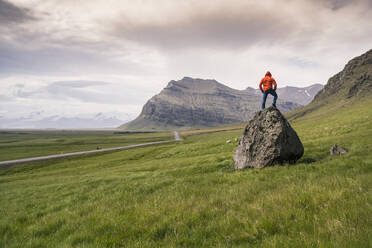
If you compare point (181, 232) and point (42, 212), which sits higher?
point (181, 232)

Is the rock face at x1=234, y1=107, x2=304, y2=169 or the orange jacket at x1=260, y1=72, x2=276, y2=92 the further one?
the orange jacket at x1=260, y1=72, x2=276, y2=92

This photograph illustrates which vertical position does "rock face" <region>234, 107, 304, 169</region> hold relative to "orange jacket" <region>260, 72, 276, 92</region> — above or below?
below

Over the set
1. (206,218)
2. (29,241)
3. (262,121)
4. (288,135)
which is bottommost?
(29,241)

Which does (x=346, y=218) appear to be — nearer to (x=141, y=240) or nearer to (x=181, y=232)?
(x=181, y=232)

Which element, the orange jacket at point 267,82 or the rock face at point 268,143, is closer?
the rock face at point 268,143

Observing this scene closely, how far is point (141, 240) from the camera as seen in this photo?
15.5 ft

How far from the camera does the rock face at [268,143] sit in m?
13.5

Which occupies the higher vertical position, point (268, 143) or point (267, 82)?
point (267, 82)

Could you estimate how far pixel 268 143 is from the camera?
1377 cm

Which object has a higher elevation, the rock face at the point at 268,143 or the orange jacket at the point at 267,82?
the orange jacket at the point at 267,82

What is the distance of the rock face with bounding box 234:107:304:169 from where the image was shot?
13.5 meters

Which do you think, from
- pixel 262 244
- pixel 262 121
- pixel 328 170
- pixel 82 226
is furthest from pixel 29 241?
pixel 262 121

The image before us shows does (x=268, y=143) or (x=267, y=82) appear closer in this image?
(x=268, y=143)

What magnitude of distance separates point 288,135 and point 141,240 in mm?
13236
